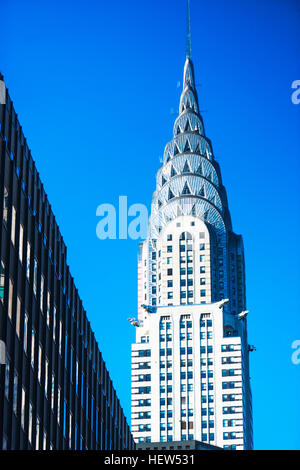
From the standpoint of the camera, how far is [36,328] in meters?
72.6

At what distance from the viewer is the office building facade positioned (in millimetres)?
65000

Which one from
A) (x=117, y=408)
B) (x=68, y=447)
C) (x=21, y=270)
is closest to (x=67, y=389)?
(x=68, y=447)

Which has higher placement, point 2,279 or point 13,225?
point 13,225

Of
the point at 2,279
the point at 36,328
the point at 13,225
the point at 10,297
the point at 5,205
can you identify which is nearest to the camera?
the point at 2,279

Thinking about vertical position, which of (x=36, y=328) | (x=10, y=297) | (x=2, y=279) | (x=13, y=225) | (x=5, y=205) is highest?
(x=5, y=205)

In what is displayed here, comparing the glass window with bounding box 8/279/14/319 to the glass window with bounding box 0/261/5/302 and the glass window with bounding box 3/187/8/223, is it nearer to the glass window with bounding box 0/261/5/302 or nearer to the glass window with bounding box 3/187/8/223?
the glass window with bounding box 0/261/5/302

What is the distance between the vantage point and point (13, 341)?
65.2m

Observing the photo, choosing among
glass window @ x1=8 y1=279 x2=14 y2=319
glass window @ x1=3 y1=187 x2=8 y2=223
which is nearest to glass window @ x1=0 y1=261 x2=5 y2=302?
glass window @ x1=8 y1=279 x2=14 y2=319

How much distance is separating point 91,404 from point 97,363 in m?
4.94

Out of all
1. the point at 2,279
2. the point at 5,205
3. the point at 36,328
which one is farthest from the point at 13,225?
the point at 36,328

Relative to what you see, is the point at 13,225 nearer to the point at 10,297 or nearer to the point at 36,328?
the point at 10,297

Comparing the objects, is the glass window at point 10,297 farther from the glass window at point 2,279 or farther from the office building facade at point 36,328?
the glass window at point 2,279

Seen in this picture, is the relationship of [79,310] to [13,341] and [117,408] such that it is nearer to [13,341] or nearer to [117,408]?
[117,408]

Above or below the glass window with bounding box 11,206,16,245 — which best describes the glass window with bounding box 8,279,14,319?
below
